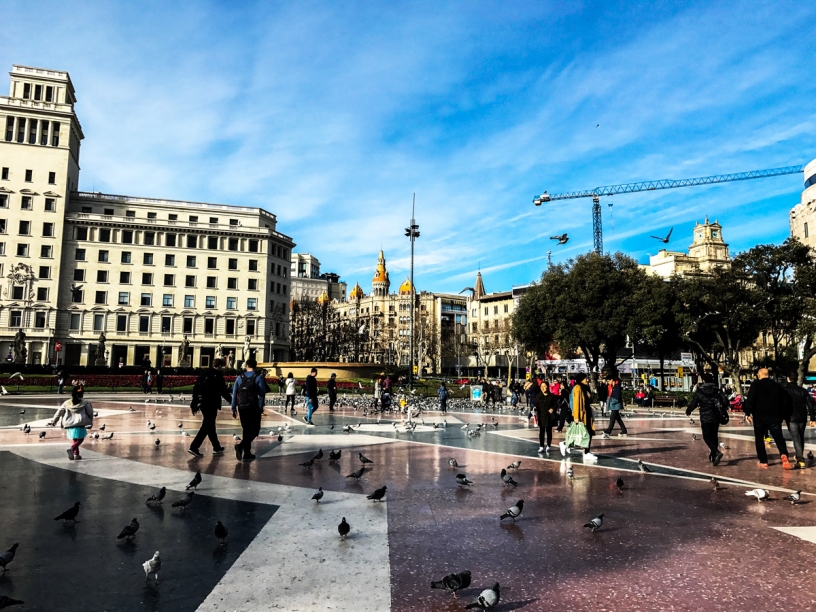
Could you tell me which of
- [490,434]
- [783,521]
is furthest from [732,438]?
[783,521]

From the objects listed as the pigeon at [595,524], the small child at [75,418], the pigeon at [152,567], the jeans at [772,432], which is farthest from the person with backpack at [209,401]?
the jeans at [772,432]

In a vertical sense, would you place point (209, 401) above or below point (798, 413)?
above

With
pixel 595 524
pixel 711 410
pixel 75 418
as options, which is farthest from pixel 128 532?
pixel 711 410

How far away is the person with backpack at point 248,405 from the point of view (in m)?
10.9

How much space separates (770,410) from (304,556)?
9.56 meters

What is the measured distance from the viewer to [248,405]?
1105cm

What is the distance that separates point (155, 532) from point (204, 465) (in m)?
4.32

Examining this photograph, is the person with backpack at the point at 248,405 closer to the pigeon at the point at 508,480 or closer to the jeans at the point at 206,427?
the jeans at the point at 206,427

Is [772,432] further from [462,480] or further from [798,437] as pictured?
[462,480]

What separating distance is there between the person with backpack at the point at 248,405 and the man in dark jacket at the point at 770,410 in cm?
953

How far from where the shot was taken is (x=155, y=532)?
6.16 metres

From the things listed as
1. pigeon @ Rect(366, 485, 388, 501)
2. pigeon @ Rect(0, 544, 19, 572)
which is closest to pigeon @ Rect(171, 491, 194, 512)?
pigeon @ Rect(0, 544, 19, 572)

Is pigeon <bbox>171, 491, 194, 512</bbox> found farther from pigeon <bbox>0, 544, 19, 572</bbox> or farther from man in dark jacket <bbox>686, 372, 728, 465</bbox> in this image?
man in dark jacket <bbox>686, 372, 728, 465</bbox>

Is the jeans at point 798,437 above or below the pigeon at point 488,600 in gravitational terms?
above
